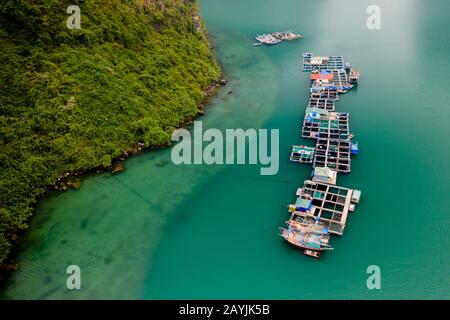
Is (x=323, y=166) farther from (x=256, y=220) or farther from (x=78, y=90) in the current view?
(x=78, y=90)

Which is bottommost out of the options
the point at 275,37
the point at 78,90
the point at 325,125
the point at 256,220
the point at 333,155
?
the point at 256,220

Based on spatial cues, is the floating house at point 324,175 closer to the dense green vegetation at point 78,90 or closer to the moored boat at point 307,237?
the moored boat at point 307,237

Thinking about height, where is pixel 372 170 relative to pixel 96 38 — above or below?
below

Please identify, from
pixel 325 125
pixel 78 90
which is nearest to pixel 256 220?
pixel 325 125

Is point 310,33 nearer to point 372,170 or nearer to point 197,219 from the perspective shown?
point 372,170

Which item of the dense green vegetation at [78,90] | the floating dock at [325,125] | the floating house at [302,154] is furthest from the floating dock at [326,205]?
the dense green vegetation at [78,90]

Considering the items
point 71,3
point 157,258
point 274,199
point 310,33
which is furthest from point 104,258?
point 310,33
